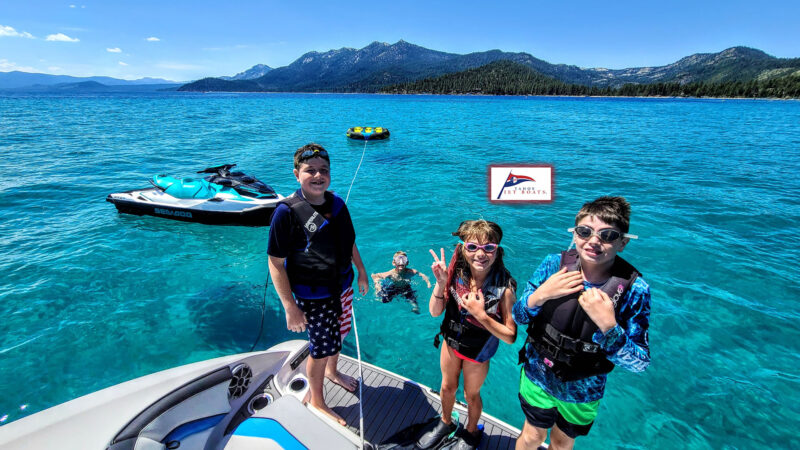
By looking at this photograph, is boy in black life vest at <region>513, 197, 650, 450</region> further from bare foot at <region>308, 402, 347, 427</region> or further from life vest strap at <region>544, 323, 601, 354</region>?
bare foot at <region>308, 402, 347, 427</region>

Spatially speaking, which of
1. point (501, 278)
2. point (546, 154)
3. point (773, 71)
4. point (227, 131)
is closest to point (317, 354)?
point (501, 278)

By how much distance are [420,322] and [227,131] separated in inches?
1333

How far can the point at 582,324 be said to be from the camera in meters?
2.37

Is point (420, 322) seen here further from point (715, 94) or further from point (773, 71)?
point (773, 71)

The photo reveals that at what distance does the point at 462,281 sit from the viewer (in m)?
2.91

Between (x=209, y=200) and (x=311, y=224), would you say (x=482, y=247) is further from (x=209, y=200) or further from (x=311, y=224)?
(x=209, y=200)

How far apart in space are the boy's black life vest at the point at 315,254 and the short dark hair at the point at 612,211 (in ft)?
7.04

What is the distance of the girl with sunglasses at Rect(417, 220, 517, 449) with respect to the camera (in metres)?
2.68

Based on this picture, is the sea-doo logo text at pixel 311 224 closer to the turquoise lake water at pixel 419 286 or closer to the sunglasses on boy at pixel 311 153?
the sunglasses on boy at pixel 311 153

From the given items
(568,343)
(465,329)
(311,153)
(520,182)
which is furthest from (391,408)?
(520,182)

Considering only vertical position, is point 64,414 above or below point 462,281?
below

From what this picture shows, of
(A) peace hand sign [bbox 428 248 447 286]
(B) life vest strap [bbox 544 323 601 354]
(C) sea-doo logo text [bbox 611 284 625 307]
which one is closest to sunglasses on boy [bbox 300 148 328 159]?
(A) peace hand sign [bbox 428 248 447 286]

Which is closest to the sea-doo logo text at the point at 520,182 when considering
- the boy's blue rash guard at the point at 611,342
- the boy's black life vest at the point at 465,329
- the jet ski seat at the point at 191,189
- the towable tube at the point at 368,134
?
the boy's black life vest at the point at 465,329

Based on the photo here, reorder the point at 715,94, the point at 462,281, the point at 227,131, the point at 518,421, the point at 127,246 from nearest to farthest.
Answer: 1. the point at 462,281
2. the point at 518,421
3. the point at 127,246
4. the point at 227,131
5. the point at 715,94
